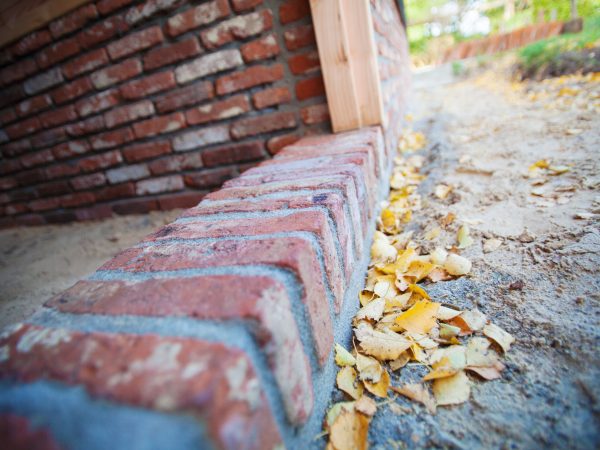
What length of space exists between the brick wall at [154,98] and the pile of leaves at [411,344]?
76 centimetres

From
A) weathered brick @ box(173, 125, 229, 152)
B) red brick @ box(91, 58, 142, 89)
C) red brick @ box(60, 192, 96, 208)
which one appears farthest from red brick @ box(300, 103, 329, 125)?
red brick @ box(60, 192, 96, 208)

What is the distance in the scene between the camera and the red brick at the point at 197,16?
121 centimetres

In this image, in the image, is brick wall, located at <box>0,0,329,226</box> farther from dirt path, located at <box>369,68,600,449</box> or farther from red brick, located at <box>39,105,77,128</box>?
dirt path, located at <box>369,68,600,449</box>

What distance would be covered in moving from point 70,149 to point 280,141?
52.2 inches

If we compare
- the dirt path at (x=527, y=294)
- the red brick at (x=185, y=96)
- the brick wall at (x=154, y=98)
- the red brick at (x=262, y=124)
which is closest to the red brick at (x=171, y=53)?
the brick wall at (x=154, y=98)

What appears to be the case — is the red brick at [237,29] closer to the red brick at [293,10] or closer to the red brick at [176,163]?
the red brick at [293,10]

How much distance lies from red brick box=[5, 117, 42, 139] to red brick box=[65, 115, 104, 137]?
24cm

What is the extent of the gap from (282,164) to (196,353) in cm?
72

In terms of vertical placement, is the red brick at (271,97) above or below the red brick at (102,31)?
below

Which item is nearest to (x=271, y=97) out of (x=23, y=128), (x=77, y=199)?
(x=77, y=199)

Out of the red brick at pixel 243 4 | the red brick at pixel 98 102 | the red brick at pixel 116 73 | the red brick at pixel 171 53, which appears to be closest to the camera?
the red brick at pixel 243 4

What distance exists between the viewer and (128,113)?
Result: 152 centimetres

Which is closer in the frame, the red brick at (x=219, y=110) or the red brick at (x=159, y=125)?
the red brick at (x=219, y=110)

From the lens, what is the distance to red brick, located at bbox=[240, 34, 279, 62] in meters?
1.20
